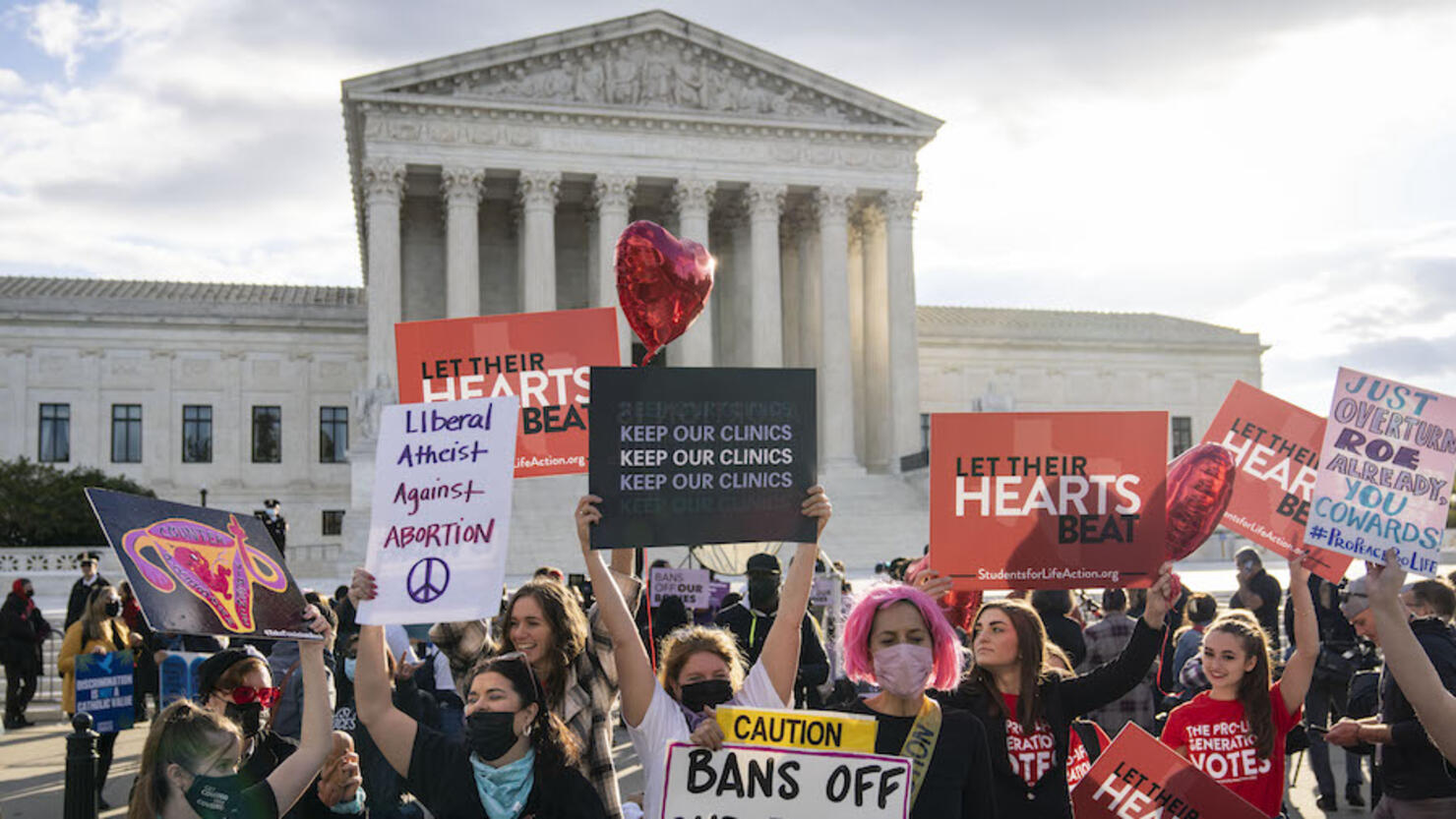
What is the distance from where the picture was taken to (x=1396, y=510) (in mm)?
6414

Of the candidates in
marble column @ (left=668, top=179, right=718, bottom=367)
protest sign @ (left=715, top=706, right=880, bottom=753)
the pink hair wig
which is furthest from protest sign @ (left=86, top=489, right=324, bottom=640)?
marble column @ (left=668, top=179, right=718, bottom=367)

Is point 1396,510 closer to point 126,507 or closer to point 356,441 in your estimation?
point 126,507

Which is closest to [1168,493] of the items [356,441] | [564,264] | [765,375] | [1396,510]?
[1396,510]

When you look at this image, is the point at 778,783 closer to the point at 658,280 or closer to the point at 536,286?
the point at 658,280

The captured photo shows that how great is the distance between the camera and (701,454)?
206 inches

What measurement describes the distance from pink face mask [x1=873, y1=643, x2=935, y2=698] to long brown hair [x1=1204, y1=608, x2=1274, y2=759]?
2.16 m

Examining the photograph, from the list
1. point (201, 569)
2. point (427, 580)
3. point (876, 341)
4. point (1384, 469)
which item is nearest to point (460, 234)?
point (876, 341)

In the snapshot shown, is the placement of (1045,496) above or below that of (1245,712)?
above

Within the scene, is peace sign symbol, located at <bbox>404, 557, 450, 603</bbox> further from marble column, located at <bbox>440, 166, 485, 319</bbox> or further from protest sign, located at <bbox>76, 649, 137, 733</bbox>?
marble column, located at <bbox>440, 166, 485, 319</bbox>

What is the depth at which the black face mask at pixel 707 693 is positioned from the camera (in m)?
4.97

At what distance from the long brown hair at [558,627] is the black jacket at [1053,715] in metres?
1.46

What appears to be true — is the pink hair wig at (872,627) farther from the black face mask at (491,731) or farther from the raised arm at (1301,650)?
the raised arm at (1301,650)

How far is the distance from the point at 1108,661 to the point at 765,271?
126ft

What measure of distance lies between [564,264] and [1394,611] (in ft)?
156
